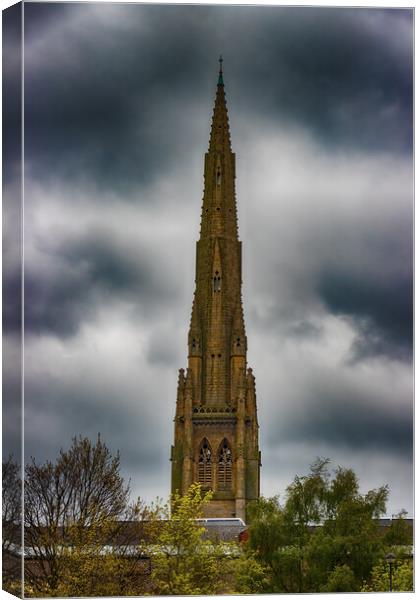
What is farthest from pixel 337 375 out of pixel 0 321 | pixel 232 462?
pixel 232 462

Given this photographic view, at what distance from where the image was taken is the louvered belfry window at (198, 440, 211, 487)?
4193 inches

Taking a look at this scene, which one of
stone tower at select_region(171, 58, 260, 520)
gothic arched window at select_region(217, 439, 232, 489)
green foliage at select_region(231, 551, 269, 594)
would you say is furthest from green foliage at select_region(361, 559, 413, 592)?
gothic arched window at select_region(217, 439, 232, 489)

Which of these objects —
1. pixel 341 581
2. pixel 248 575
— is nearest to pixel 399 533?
pixel 341 581

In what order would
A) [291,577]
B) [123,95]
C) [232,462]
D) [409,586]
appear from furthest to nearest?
1. [232,462]
2. [291,577]
3. [123,95]
4. [409,586]

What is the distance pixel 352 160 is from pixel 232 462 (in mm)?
66170

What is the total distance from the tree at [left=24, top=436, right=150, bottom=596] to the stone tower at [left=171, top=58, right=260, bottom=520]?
176ft

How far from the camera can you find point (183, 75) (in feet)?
145

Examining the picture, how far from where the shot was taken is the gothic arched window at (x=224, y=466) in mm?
105750

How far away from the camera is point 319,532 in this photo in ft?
163

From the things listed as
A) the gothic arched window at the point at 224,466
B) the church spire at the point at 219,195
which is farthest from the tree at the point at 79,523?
the church spire at the point at 219,195

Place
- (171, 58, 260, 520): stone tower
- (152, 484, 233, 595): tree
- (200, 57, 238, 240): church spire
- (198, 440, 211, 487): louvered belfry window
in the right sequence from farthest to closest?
(200, 57, 238, 240): church spire → (198, 440, 211, 487): louvered belfry window → (171, 58, 260, 520): stone tower → (152, 484, 233, 595): tree

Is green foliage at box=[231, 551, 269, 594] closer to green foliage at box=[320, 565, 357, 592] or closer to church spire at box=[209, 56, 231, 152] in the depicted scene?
green foliage at box=[320, 565, 357, 592]

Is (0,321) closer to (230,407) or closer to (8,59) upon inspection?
(8,59)

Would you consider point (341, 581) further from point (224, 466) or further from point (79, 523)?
point (224, 466)
